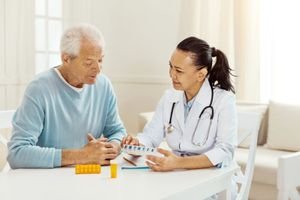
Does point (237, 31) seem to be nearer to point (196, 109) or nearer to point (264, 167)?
point (264, 167)

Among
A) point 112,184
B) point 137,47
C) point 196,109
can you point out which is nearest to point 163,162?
point 112,184

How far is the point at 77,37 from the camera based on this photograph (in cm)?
201

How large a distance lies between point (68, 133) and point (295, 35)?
256 centimetres

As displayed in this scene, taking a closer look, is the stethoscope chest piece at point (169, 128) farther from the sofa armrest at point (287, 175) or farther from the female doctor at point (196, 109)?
the sofa armrest at point (287, 175)

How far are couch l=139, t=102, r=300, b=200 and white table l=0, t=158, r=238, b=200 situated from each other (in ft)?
5.01

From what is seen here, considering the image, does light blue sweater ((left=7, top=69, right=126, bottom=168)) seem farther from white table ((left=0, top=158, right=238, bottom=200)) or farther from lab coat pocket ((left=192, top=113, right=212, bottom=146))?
lab coat pocket ((left=192, top=113, right=212, bottom=146))

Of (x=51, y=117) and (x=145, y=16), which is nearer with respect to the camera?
(x=51, y=117)

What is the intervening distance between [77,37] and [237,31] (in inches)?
96.9

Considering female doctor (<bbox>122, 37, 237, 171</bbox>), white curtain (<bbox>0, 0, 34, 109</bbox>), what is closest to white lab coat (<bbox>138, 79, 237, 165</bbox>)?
female doctor (<bbox>122, 37, 237, 171</bbox>)

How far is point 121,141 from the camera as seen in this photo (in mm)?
2111

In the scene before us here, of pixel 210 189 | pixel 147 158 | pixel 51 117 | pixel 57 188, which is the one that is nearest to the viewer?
pixel 57 188

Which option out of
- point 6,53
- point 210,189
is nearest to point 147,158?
point 210,189

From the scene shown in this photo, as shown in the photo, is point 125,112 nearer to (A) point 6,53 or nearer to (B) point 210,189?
(A) point 6,53

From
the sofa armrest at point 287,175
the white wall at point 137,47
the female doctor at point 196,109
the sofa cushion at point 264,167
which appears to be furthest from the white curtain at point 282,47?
the sofa armrest at point 287,175
